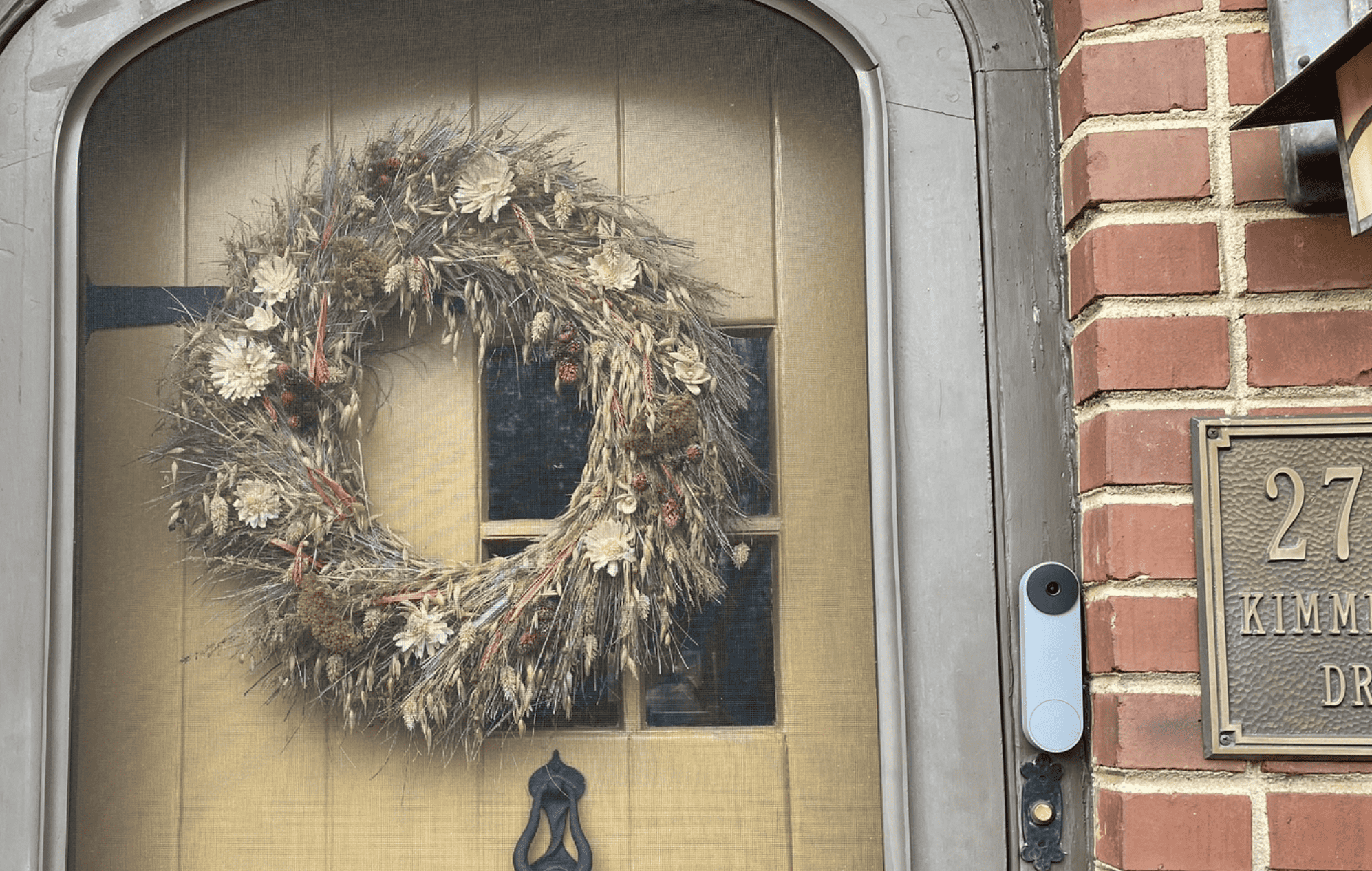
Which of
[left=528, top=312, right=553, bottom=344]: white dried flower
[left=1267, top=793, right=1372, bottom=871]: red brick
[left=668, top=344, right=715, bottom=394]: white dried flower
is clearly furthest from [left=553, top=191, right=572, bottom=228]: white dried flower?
[left=1267, top=793, right=1372, bottom=871]: red brick

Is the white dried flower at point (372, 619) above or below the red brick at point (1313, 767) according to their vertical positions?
above

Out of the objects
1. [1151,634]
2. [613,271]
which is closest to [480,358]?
[613,271]

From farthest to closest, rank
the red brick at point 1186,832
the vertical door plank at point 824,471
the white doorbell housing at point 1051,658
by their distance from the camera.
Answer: the vertical door plank at point 824,471 → the white doorbell housing at point 1051,658 → the red brick at point 1186,832

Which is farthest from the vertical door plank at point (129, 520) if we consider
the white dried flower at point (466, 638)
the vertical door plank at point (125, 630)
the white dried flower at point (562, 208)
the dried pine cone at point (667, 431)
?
the dried pine cone at point (667, 431)

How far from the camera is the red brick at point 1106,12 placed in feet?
3.70

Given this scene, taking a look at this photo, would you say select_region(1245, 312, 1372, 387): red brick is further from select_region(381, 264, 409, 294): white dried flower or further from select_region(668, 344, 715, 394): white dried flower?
select_region(381, 264, 409, 294): white dried flower

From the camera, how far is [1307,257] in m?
1.08

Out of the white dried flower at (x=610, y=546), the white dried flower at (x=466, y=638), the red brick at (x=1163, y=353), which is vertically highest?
the red brick at (x=1163, y=353)

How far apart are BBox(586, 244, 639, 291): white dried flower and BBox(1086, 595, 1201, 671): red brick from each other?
2.23ft

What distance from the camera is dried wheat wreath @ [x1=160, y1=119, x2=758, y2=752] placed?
1.25m

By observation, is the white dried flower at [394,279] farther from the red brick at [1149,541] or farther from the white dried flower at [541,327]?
the red brick at [1149,541]

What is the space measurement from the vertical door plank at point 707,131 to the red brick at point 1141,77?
39 centimetres

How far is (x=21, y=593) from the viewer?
1.23m

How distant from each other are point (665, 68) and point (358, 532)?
0.72m
